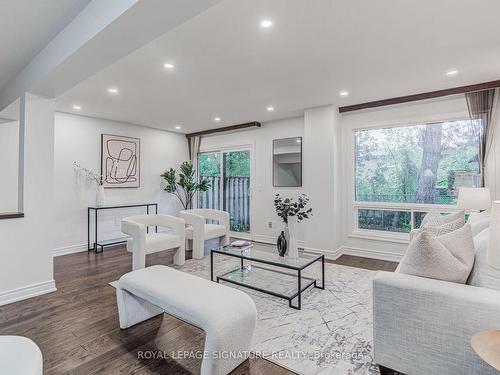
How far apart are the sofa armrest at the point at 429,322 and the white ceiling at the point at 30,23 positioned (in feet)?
9.09

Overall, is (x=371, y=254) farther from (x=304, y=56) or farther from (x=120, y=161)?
(x=120, y=161)

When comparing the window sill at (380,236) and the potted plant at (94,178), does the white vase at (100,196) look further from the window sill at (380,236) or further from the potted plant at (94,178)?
the window sill at (380,236)

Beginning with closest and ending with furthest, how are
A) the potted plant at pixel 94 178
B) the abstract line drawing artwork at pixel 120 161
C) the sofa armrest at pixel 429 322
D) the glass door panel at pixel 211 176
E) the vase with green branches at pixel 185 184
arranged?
the sofa armrest at pixel 429 322 → the potted plant at pixel 94 178 → the abstract line drawing artwork at pixel 120 161 → the vase with green branches at pixel 185 184 → the glass door panel at pixel 211 176

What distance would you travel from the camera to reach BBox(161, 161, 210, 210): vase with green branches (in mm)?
6027

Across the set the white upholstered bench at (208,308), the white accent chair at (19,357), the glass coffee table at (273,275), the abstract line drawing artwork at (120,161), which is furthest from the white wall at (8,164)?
the white accent chair at (19,357)

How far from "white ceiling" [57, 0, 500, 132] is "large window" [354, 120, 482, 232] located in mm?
681

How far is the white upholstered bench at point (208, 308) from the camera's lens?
5.03 feet

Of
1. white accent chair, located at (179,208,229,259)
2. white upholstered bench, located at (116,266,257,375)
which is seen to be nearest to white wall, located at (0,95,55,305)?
white upholstered bench, located at (116,266,257,375)

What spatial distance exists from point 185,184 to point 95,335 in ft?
14.1

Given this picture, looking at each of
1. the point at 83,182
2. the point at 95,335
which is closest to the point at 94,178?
the point at 83,182

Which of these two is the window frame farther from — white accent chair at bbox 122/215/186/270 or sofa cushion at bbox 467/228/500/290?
white accent chair at bbox 122/215/186/270

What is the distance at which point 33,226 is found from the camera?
2941 mm

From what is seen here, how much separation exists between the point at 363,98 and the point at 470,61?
1.35 metres

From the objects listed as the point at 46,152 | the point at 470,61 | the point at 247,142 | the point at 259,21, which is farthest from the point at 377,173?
the point at 46,152
